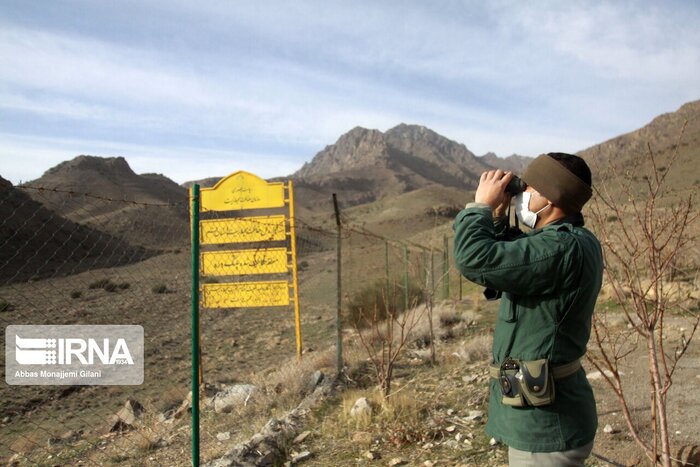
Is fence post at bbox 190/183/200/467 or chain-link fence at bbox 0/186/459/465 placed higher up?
fence post at bbox 190/183/200/467

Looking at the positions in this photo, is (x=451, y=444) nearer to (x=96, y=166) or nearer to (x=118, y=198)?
(x=118, y=198)

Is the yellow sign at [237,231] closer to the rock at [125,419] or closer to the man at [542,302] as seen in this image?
the rock at [125,419]

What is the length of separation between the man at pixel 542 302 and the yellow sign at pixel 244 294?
5.50 meters

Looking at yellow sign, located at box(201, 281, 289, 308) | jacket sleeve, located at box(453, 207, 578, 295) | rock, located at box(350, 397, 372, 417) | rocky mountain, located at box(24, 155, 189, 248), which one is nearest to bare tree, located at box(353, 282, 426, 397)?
rock, located at box(350, 397, 372, 417)

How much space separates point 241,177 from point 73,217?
43877mm

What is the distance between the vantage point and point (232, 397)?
616 centimetres

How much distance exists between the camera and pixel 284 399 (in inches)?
231

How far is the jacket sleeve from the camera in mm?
1828

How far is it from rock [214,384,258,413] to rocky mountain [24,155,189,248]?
25.1 m

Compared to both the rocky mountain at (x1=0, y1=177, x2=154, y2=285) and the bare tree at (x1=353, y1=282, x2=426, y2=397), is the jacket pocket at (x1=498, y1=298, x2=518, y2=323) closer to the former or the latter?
the bare tree at (x1=353, y1=282, x2=426, y2=397)

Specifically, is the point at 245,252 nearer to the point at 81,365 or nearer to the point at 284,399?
the point at 284,399

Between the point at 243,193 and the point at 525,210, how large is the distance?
235 inches

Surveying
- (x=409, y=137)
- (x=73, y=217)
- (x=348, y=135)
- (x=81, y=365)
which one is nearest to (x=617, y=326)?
(x=81, y=365)

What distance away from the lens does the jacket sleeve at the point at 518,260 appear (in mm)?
1828
